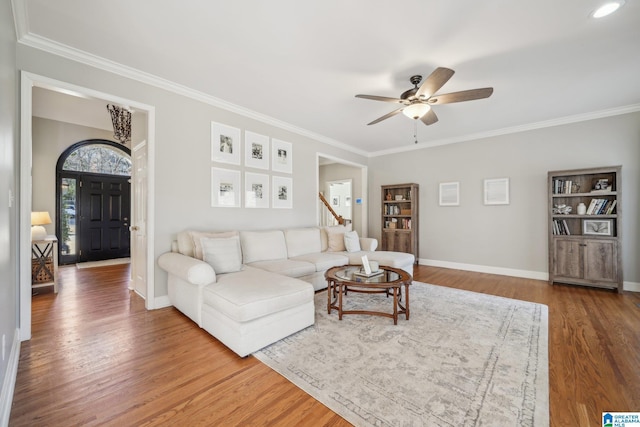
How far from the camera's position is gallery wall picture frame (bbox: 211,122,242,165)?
145 inches

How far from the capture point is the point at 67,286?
3994 mm

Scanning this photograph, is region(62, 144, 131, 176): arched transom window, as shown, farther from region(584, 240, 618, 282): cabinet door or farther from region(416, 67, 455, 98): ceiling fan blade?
region(584, 240, 618, 282): cabinet door

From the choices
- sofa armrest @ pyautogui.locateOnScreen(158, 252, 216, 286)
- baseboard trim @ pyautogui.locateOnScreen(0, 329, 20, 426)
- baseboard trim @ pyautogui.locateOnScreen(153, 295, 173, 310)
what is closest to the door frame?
baseboard trim @ pyautogui.locateOnScreen(0, 329, 20, 426)

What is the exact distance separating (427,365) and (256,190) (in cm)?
329

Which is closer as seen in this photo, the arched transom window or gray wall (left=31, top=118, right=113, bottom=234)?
gray wall (left=31, top=118, right=113, bottom=234)

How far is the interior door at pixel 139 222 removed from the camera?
133 inches

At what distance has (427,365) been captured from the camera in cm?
197

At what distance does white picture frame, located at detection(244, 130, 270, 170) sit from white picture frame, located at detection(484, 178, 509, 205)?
4.21 meters

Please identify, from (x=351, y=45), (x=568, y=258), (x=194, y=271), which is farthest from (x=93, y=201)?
(x=568, y=258)

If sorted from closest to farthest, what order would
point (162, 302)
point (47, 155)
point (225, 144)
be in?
point (162, 302), point (225, 144), point (47, 155)

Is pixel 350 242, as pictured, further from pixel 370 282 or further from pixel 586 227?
pixel 586 227

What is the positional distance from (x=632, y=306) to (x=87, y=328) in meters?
6.18

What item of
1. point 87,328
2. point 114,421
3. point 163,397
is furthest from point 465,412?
point 87,328

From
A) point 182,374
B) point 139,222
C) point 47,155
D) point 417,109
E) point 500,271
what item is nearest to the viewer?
point 182,374
